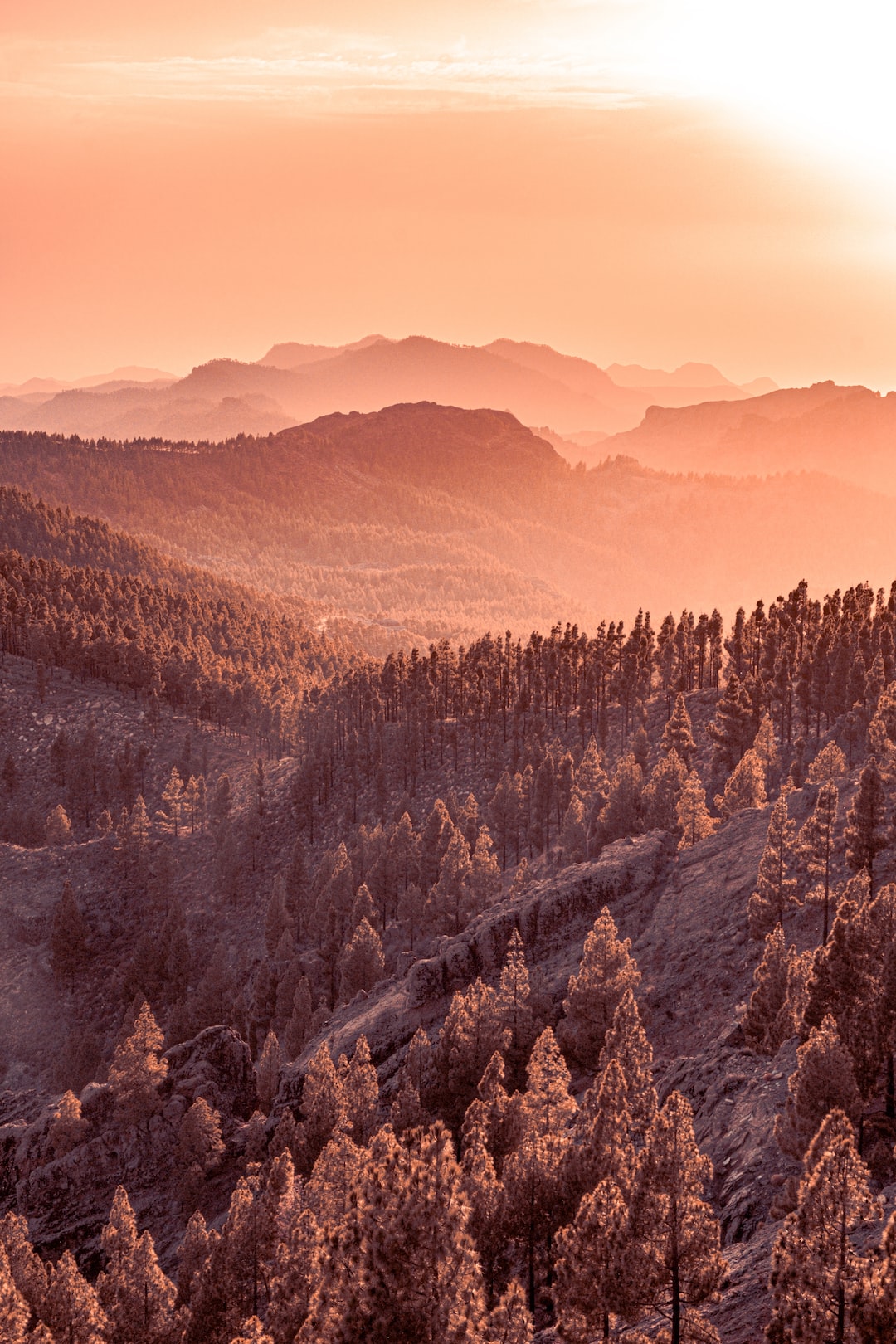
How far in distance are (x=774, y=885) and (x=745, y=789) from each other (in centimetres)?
3715

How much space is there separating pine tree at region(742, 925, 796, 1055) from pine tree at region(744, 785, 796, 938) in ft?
42.8

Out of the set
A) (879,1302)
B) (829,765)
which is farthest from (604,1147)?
(829,765)

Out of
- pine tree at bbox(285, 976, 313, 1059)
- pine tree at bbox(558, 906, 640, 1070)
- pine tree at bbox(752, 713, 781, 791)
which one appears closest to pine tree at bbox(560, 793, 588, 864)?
pine tree at bbox(752, 713, 781, 791)

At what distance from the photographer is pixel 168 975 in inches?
5187

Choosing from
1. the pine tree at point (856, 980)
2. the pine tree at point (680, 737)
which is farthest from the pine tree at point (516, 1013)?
the pine tree at point (680, 737)

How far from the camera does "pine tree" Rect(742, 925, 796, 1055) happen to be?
171ft

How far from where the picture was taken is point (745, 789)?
104500 millimetres

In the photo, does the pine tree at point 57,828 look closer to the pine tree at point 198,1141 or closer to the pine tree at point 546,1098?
the pine tree at point 198,1141

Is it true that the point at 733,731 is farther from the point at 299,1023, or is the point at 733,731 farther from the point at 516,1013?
the point at 516,1013

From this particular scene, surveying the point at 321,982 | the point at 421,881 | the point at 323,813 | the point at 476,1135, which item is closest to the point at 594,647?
the point at 323,813

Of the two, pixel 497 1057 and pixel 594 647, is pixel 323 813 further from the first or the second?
pixel 497 1057

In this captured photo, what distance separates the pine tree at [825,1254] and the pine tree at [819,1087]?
38.5 ft

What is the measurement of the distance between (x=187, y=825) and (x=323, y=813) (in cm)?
2454

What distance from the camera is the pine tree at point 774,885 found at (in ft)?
225
